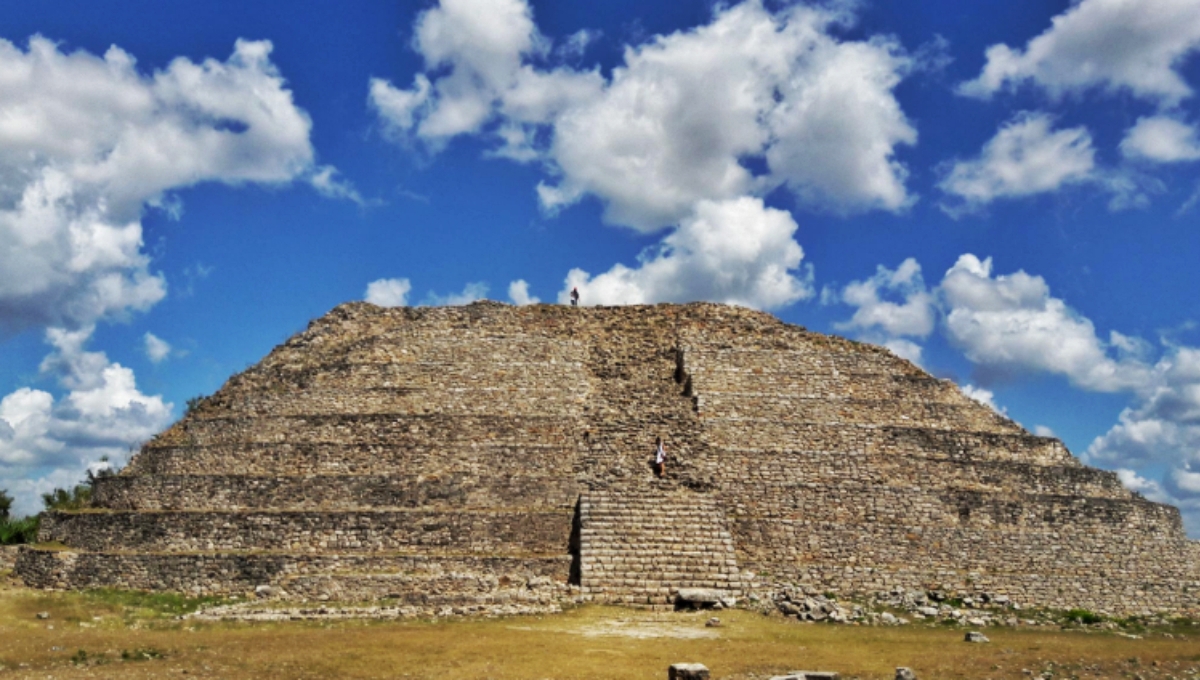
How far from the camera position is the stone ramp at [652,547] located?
24.2m

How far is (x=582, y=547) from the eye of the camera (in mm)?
25281

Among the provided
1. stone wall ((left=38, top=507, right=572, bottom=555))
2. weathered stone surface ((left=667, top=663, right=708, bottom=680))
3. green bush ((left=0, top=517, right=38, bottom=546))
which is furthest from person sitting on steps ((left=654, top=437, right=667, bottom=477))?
green bush ((left=0, top=517, right=38, bottom=546))

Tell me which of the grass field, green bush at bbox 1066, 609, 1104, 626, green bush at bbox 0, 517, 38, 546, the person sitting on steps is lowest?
the grass field

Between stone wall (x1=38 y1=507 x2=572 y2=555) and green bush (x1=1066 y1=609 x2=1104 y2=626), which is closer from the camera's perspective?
green bush (x1=1066 y1=609 x2=1104 y2=626)

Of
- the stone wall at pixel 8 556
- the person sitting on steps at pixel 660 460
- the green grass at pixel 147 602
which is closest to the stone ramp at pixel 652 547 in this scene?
the person sitting on steps at pixel 660 460

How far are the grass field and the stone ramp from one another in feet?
4.41

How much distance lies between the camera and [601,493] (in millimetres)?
27234

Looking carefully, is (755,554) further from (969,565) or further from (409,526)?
(409,526)

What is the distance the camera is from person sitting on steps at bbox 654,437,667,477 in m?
28.8

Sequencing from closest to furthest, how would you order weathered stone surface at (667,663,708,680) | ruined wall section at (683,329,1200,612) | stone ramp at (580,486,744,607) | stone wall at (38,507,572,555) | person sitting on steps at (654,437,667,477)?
weathered stone surface at (667,663,708,680) < stone ramp at (580,486,744,607) < stone wall at (38,507,572,555) < ruined wall section at (683,329,1200,612) < person sitting on steps at (654,437,667,477)

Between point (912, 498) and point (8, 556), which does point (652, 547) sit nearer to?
point (912, 498)

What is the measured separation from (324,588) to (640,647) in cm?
931

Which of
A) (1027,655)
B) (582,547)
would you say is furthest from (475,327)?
(1027,655)

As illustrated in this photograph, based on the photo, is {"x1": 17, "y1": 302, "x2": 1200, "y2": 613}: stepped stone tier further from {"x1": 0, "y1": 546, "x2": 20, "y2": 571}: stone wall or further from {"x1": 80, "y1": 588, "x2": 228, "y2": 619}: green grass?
{"x1": 0, "y1": 546, "x2": 20, "y2": 571}: stone wall
